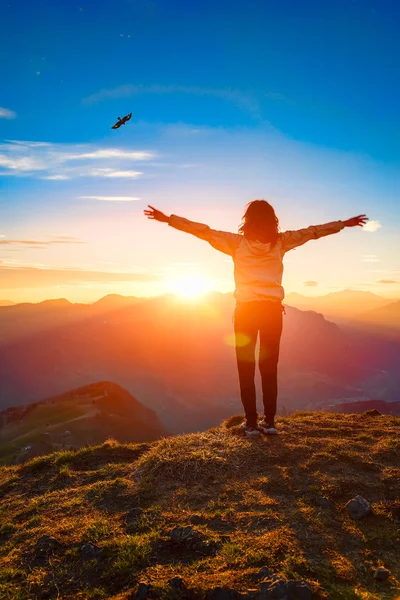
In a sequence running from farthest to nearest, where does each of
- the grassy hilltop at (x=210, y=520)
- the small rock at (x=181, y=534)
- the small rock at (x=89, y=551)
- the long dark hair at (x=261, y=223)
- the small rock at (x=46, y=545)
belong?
the long dark hair at (x=261, y=223)
the small rock at (x=46, y=545)
the small rock at (x=181, y=534)
the small rock at (x=89, y=551)
the grassy hilltop at (x=210, y=520)

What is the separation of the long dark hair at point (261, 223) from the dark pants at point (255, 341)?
4.17ft

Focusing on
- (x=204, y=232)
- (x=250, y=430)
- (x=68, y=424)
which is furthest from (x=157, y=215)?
Result: (x=68, y=424)

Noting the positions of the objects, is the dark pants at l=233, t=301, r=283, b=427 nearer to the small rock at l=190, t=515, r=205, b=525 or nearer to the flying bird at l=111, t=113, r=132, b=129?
the small rock at l=190, t=515, r=205, b=525

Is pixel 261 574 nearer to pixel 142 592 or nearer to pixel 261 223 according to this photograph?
pixel 142 592

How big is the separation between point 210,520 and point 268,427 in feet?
11.6

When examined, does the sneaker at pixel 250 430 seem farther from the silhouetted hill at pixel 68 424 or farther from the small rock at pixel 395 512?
the silhouetted hill at pixel 68 424

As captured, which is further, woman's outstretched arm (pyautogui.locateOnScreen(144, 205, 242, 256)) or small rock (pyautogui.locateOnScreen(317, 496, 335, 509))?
woman's outstretched arm (pyautogui.locateOnScreen(144, 205, 242, 256))

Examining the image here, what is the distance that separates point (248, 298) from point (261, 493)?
3457 millimetres

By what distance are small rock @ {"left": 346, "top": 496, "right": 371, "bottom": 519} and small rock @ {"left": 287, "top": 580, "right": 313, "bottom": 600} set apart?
1850mm

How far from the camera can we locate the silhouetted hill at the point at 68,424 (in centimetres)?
5375

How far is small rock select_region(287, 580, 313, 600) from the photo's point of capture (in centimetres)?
316

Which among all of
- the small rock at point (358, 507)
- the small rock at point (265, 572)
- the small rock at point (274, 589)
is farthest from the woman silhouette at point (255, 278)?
the small rock at point (274, 589)

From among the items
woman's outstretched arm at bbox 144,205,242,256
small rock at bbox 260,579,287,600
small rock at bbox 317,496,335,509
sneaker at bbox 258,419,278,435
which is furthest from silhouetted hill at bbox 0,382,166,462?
small rock at bbox 260,579,287,600

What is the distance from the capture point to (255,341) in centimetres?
752
